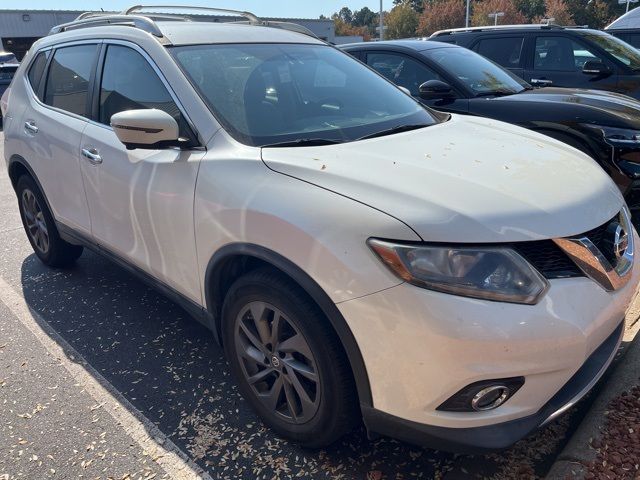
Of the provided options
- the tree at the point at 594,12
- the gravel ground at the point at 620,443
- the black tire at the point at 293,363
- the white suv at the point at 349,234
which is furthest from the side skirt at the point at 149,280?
the tree at the point at 594,12

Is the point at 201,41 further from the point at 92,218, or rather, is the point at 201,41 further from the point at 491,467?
the point at 491,467

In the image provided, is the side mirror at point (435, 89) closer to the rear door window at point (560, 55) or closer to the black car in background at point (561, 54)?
the black car in background at point (561, 54)

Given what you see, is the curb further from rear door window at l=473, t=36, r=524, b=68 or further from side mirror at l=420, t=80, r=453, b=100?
rear door window at l=473, t=36, r=524, b=68

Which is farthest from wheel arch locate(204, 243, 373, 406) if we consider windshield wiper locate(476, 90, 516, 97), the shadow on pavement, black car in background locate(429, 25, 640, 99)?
black car in background locate(429, 25, 640, 99)

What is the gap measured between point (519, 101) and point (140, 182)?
338 centimetres

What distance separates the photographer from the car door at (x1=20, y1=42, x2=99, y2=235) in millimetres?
3451

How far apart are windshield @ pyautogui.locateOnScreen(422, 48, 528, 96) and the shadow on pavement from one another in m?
3.38

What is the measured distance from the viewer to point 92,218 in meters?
3.39

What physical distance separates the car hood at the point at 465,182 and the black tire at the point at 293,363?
0.40 meters

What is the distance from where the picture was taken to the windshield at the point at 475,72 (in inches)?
203

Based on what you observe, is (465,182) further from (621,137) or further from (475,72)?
(475,72)

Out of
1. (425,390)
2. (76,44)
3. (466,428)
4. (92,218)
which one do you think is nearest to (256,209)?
(425,390)

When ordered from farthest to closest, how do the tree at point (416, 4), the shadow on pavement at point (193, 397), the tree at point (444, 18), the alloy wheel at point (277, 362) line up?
the tree at point (416, 4) < the tree at point (444, 18) < the shadow on pavement at point (193, 397) < the alloy wheel at point (277, 362)

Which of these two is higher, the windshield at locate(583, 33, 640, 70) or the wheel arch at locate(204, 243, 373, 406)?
the windshield at locate(583, 33, 640, 70)
